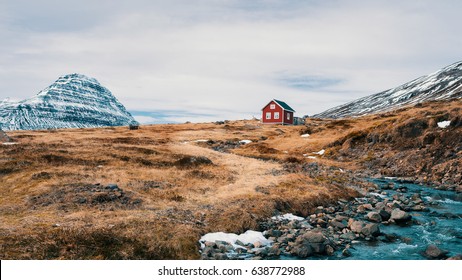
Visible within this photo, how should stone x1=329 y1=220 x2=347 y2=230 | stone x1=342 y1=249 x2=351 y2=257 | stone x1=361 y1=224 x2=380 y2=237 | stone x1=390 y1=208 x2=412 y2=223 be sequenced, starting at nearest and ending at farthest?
stone x1=342 y1=249 x2=351 y2=257, stone x1=361 y1=224 x2=380 y2=237, stone x1=329 y1=220 x2=347 y2=230, stone x1=390 y1=208 x2=412 y2=223

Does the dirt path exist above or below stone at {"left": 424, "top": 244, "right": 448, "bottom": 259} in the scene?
above

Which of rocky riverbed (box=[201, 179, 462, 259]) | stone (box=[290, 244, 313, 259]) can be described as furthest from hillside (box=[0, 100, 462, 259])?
stone (box=[290, 244, 313, 259])

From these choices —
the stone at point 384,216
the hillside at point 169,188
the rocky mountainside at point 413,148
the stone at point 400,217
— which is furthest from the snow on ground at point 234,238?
the rocky mountainside at point 413,148

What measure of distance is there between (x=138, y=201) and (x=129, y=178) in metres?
6.90

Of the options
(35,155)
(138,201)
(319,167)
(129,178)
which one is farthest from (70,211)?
(319,167)

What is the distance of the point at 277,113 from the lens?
110438mm

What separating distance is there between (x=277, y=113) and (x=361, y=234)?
92383mm

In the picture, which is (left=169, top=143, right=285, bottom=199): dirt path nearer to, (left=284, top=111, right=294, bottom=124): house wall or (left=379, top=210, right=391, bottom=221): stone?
(left=379, top=210, right=391, bottom=221): stone

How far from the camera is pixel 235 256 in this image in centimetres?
1612

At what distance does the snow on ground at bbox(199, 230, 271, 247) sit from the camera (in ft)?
58.1

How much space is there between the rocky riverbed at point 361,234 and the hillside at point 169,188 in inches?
60.7

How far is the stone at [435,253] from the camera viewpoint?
16.6 metres

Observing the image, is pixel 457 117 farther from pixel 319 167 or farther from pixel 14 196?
pixel 14 196

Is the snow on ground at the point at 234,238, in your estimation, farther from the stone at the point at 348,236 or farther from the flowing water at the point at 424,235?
the stone at the point at 348,236
